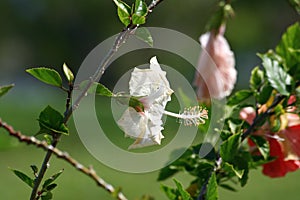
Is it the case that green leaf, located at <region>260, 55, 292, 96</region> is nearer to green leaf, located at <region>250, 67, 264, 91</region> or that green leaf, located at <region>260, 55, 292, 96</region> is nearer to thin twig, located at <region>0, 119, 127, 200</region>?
green leaf, located at <region>250, 67, 264, 91</region>

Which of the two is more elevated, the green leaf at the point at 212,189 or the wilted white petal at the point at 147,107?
the wilted white petal at the point at 147,107

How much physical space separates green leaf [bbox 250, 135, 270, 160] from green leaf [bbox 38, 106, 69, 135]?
0.76 ft

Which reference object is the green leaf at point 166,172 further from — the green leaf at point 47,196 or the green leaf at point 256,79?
the green leaf at point 47,196

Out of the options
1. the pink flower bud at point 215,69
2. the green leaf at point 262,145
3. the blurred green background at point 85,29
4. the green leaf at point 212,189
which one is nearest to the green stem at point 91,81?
the green leaf at point 212,189

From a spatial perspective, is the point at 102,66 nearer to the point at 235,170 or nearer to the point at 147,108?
the point at 147,108

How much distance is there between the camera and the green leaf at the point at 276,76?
604 millimetres

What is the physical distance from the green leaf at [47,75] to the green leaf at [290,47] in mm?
290

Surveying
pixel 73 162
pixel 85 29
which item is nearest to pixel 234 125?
pixel 73 162

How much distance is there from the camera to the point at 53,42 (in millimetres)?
9609

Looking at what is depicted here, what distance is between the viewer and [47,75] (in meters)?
0.45

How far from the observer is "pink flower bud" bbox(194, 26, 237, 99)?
77cm

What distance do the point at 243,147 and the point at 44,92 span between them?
7638 mm

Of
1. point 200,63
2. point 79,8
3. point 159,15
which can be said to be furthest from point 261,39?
point 200,63

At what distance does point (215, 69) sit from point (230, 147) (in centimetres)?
25
